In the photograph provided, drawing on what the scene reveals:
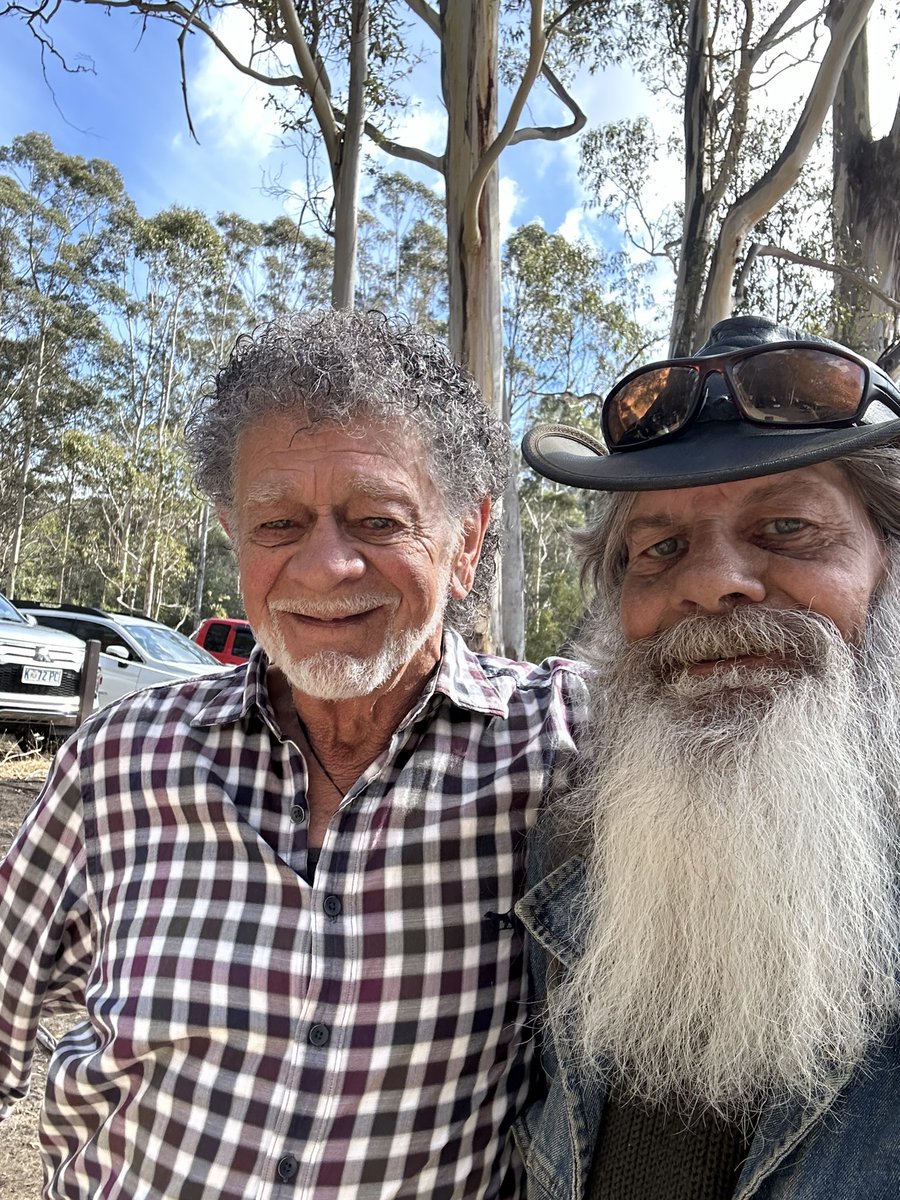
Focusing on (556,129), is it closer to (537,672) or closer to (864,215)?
(864,215)

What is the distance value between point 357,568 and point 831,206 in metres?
8.08

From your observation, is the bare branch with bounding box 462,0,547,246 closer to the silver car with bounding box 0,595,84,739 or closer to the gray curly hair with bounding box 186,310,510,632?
the gray curly hair with bounding box 186,310,510,632

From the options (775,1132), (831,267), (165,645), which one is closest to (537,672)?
(775,1132)

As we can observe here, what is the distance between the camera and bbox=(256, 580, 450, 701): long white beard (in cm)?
169

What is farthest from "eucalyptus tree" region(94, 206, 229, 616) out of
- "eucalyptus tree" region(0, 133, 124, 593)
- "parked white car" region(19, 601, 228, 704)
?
Result: "parked white car" region(19, 601, 228, 704)

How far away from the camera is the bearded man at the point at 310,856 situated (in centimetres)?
147

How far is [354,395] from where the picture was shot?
181 centimetres

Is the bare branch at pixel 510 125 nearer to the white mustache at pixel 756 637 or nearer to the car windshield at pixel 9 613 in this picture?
the white mustache at pixel 756 637

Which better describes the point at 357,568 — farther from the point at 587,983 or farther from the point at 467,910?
the point at 587,983

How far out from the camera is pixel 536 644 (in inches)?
877

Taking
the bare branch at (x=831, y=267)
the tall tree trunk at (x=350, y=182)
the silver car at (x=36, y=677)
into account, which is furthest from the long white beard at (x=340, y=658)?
the silver car at (x=36, y=677)

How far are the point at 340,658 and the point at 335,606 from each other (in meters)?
0.10

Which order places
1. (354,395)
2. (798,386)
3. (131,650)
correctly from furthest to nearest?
(131,650)
(354,395)
(798,386)

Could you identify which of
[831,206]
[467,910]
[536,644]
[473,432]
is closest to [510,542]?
[831,206]
